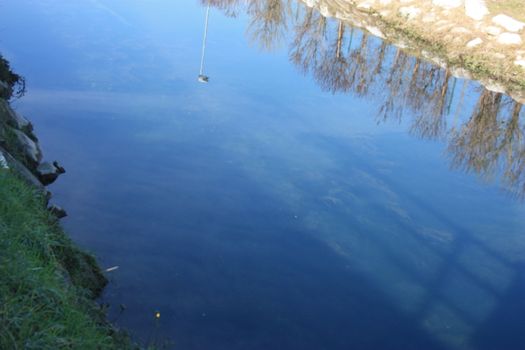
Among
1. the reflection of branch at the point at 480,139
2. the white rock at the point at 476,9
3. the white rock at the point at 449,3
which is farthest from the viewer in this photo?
the white rock at the point at 449,3

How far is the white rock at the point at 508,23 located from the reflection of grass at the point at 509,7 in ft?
0.98

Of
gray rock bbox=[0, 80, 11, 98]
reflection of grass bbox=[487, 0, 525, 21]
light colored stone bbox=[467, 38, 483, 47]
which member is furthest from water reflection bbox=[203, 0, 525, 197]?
gray rock bbox=[0, 80, 11, 98]

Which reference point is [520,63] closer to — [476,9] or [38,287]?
[476,9]

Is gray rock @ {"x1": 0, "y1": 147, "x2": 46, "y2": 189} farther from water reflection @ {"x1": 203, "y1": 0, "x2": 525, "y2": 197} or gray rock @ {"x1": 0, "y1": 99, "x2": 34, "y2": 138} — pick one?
water reflection @ {"x1": 203, "y1": 0, "x2": 525, "y2": 197}

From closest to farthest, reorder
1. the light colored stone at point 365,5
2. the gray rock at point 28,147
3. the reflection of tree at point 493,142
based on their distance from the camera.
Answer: the gray rock at point 28,147
the reflection of tree at point 493,142
the light colored stone at point 365,5

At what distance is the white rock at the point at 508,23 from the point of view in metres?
18.2

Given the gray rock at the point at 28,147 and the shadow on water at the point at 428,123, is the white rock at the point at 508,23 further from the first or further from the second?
the gray rock at the point at 28,147

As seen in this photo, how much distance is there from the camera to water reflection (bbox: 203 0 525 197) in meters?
14.0

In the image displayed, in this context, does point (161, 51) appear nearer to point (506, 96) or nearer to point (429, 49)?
point (429, 49)

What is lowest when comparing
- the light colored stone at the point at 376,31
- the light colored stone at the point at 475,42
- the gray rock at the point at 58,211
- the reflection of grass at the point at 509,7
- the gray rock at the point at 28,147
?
the gray rock at the point at 58,211

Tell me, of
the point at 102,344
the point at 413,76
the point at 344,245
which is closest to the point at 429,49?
the point at 413,76

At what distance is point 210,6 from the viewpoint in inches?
866

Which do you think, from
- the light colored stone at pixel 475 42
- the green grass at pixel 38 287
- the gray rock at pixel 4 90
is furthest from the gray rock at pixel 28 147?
the light colored stone at pixel 475 42

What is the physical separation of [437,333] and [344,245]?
6.66ft
